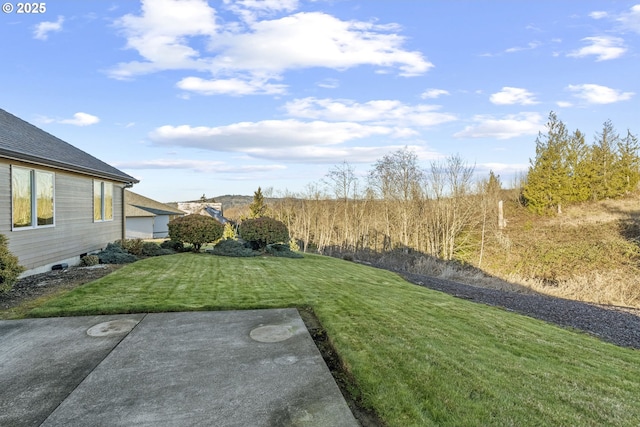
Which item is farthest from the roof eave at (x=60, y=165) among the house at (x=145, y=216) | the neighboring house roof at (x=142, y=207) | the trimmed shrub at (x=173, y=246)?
the neighboring house roof at (x=142, y=207)

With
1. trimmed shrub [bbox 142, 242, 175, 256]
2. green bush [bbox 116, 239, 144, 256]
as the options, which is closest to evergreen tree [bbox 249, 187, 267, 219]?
trimmed shrub [bbox 142, 242, 175, 256]

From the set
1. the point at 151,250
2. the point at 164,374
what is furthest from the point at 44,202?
the point at 164,374

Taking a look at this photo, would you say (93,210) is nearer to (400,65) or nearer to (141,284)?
(141,284)

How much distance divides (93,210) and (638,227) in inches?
1008

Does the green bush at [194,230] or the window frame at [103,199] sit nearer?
the window frame at [103,199]

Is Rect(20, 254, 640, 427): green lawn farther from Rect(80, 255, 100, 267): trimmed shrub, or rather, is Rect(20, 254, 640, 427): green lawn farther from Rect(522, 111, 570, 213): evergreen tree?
Rect(522, 111, 570, 213): evergreen tree

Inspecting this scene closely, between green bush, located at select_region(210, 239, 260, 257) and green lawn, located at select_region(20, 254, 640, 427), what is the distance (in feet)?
15.1

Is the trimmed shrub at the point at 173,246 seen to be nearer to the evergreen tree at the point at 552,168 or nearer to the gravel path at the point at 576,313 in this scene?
the gravel path at the point at 576,313

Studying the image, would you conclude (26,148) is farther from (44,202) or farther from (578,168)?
(578,168)

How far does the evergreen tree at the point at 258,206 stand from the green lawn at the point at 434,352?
20.4 meters

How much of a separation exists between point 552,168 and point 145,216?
30.5 meters

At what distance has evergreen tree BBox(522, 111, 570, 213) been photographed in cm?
2512

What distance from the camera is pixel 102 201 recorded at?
38.1 feet

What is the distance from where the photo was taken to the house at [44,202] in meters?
6.98
